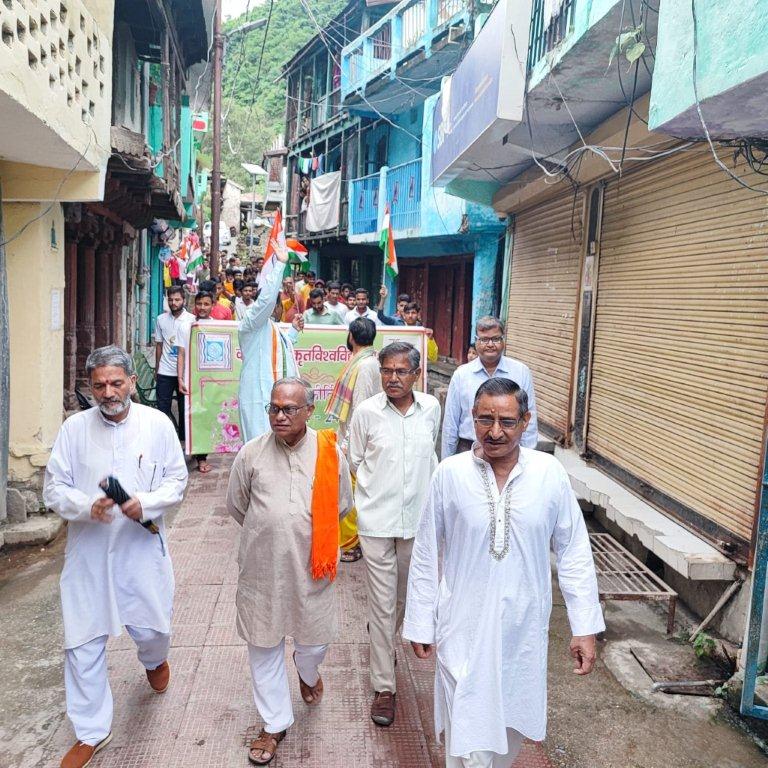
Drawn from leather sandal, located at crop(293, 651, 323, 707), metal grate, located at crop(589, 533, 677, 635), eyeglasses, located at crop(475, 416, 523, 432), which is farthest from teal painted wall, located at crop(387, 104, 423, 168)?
eyeglasses, located at crop(475, 416, 523, 432)

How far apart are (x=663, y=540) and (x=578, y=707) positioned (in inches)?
54.7

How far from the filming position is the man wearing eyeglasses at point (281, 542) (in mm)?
3021

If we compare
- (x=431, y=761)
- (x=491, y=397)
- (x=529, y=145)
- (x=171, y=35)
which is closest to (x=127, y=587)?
(x=431, y=761)

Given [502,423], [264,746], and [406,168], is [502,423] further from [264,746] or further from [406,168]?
[406,168]

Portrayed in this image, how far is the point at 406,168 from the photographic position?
14.2m

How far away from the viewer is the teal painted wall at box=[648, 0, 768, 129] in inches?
120

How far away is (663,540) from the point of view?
4730mm

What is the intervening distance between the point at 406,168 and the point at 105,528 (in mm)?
12270

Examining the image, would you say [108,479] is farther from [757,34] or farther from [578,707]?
[757,34]

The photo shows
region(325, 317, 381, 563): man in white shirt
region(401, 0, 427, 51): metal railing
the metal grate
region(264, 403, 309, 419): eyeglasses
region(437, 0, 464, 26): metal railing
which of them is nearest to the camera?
region(264, 403, 309, 419): eyeglasses

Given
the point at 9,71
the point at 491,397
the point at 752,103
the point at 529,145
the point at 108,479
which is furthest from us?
the point at 529,145

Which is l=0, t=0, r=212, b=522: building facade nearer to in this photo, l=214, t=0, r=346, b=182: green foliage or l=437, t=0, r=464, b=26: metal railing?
l=437, t=0, r=464, b=26: metal railing

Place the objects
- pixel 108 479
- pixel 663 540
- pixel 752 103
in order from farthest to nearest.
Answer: pixel 663 540
pixel 752 103
pixel 108 479

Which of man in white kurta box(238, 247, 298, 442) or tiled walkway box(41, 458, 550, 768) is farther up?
man in white kurta box(238, 247, 298, 442)
